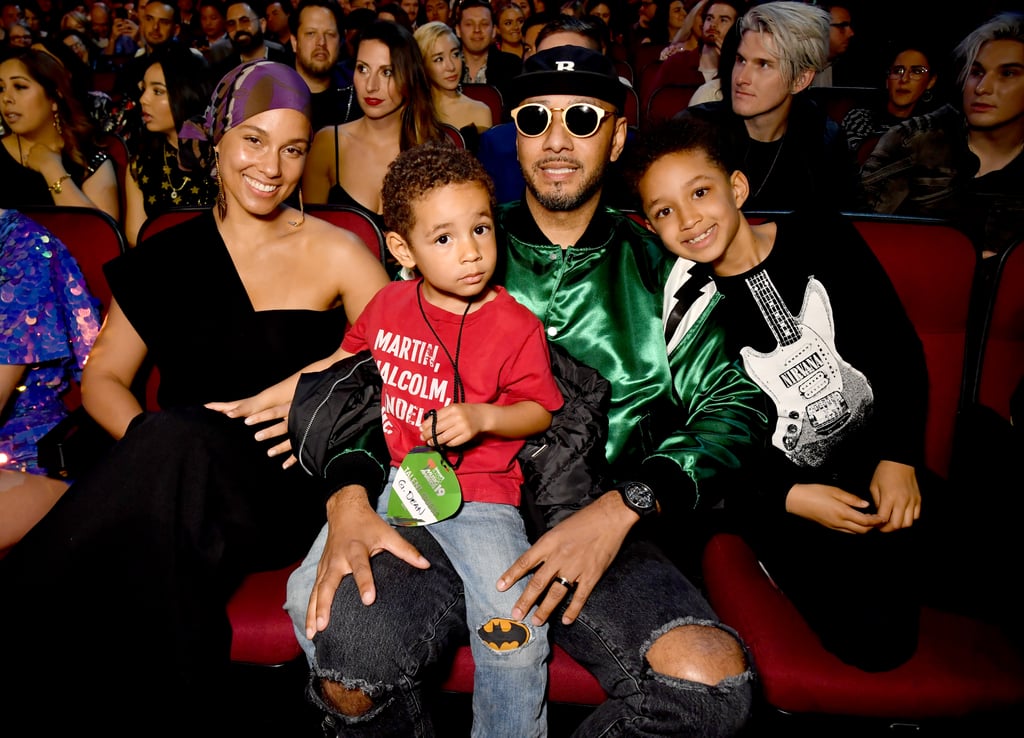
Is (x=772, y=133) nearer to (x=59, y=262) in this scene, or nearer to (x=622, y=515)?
(x=622, y=515)

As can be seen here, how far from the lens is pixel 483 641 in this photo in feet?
4.61

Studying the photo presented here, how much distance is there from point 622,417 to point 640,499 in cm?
32

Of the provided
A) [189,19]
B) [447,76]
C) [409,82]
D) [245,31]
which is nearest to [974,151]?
[409,82]

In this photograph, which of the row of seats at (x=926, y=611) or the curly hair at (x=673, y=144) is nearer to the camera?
the row of seats at (x=926, y=611)

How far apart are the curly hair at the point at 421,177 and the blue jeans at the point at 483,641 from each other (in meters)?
0.76

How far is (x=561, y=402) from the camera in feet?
5.35

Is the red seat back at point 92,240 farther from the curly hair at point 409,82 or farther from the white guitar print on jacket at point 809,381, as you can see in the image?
the white guitar print on jacket at point 809,381

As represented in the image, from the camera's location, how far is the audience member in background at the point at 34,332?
6.28ft

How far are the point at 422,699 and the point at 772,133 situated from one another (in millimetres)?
2771

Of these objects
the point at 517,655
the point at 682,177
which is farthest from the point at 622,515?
the point at 682,177

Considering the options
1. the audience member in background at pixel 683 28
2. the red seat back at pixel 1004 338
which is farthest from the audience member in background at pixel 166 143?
the audience member in background at pixel 683 28

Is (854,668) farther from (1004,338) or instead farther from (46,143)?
(46,143)

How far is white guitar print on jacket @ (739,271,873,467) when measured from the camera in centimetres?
174

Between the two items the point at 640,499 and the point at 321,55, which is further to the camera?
the point at 321,55
